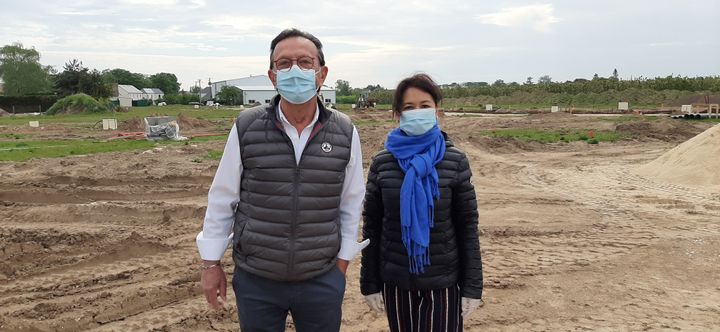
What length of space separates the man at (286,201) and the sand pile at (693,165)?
10209 mm

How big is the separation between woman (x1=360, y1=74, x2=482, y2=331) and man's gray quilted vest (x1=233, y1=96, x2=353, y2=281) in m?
0.39

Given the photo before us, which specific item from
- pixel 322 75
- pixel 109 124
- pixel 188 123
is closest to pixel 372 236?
pixel 322 75

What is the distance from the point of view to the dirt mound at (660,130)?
19656 millimetres

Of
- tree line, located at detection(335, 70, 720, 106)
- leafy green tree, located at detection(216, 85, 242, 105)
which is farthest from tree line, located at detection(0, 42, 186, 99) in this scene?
tree line, located at detection(335, 70, 720, 106)

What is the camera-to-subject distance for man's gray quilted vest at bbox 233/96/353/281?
228 centimetres

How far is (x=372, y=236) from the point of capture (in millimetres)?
2746

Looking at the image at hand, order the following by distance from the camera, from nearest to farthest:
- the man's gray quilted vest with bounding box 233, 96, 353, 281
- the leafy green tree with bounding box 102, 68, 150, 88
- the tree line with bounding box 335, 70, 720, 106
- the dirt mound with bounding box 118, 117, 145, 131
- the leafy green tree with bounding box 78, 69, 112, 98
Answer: the man's gray quilted vest with bounding box 233, 96, 353, 281, the dirt mound with bounding box 118, 117, 145, 131, the tree line with bounding box 335, 70, 720, 106, the leafy green tree with bounding box 78, 69, 112, 98, the leafy green tree with bounding box 102, 68, 150, 88

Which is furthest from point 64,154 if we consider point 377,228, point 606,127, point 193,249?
point 606,127

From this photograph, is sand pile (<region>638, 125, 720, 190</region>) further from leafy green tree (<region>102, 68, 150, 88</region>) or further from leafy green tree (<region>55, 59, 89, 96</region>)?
leafy green tree (<region>102, 68, 150, 88</region>)

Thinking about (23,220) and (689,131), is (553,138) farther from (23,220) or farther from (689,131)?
(23,220)

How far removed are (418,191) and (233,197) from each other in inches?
32.2

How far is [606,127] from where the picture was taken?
22766 mm

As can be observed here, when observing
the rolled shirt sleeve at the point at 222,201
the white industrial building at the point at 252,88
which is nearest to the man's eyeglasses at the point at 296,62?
the rolled shirt sleeve at the point at 222,201

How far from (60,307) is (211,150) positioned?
1129 cm
